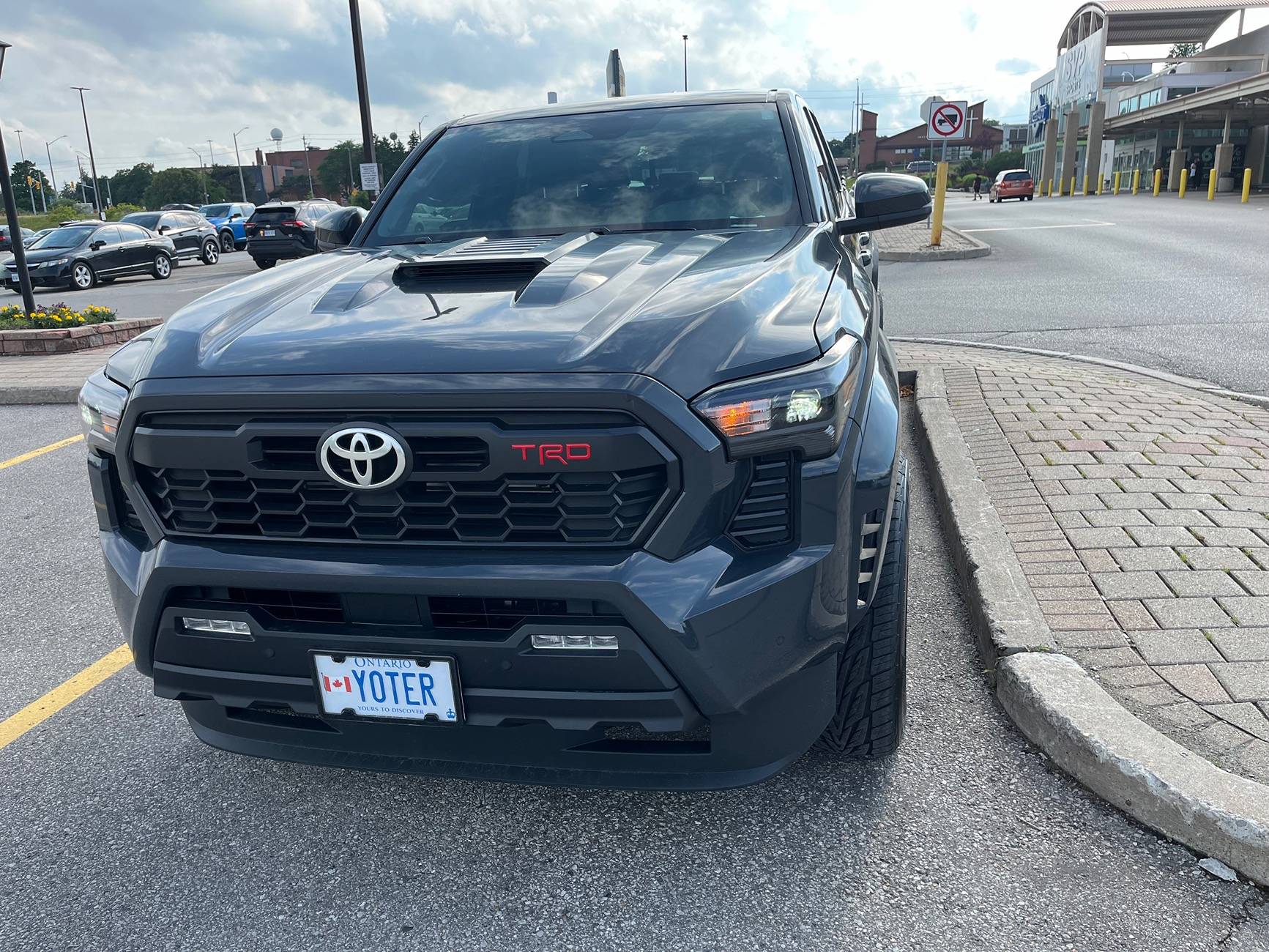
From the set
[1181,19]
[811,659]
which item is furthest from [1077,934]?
[1181,19]

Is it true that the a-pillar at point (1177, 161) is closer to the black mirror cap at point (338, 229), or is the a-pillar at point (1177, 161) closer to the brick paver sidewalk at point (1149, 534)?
the brick paver sidewalk at point (1149, 534)

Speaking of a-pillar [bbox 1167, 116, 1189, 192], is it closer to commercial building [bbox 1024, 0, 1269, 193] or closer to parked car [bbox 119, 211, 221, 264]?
commercial building [bbox 1024, 0, 1269, 193]

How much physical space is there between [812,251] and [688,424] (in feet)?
3.88

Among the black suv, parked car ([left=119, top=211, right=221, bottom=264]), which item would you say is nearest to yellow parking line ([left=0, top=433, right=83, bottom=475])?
the black suv

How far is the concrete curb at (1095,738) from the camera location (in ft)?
7.61

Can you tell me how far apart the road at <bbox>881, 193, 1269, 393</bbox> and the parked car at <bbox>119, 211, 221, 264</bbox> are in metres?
19.2

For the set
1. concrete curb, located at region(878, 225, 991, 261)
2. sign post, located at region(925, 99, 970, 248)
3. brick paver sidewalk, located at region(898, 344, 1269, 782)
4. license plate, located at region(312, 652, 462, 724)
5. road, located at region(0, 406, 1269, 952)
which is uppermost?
sign post, located at region(925, 99, 970, 248)

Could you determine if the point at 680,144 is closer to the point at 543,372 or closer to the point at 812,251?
the point at 812,251

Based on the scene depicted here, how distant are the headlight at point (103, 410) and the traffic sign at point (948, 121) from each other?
18.1 m

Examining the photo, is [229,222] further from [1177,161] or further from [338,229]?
[1177,161]

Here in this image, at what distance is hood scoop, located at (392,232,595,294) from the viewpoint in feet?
8.56

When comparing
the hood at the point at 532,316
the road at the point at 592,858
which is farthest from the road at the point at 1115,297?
the hood at the point at 532,316

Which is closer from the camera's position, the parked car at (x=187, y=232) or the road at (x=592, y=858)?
the road at (x=592, y=858)

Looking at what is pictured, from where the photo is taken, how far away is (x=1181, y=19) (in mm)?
65250
